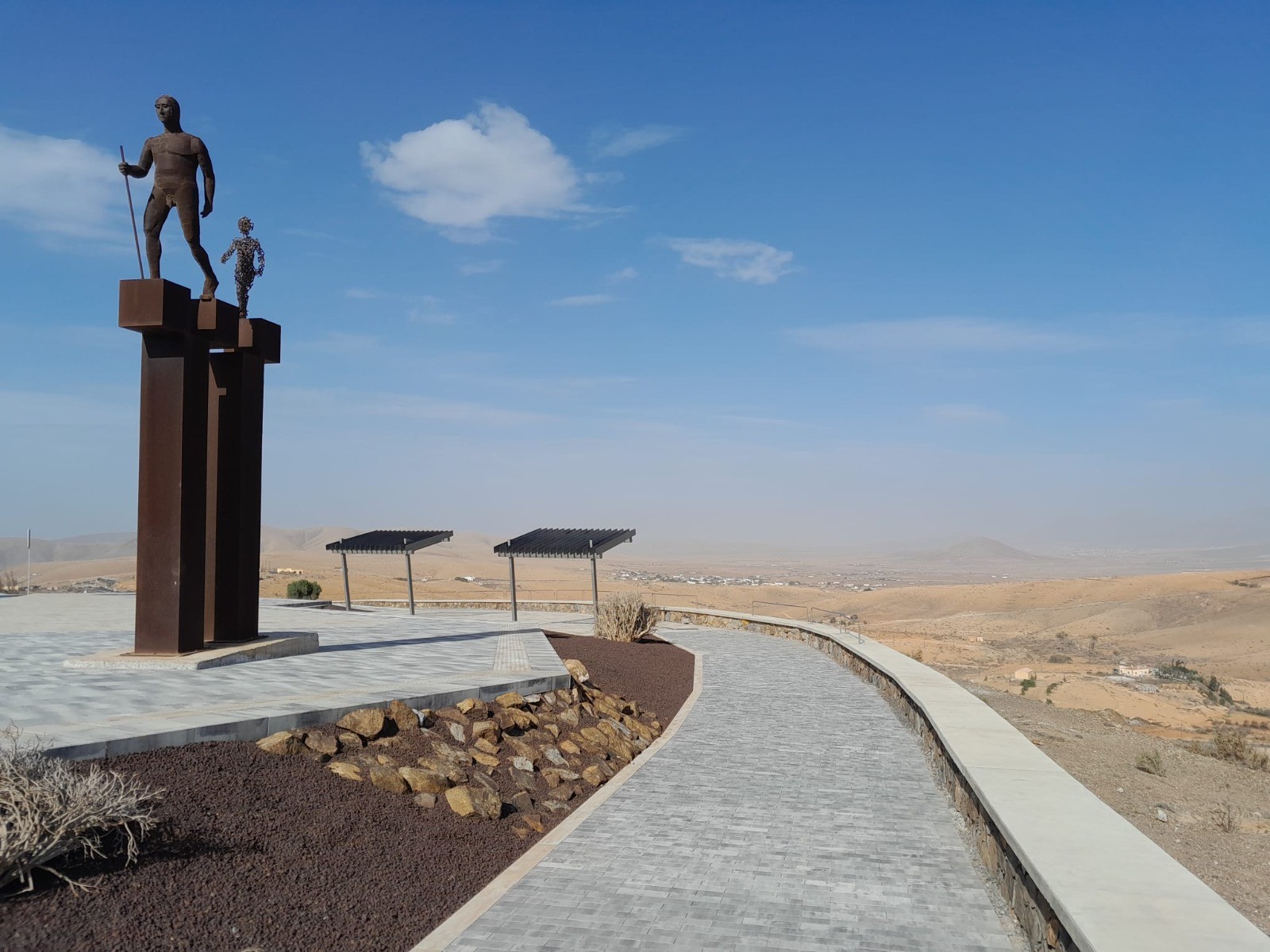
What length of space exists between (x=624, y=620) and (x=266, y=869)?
563 inches

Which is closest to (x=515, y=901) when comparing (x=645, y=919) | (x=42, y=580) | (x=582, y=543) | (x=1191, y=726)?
(x=645, y=919)

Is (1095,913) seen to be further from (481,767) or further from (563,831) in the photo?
(481,767)

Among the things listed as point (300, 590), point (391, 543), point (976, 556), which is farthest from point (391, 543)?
point (976, 556)

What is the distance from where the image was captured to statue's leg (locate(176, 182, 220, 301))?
12398 millimetres

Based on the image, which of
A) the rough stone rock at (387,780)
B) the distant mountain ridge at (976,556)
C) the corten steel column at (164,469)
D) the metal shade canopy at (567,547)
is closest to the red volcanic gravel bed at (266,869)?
the rough stone rock at (387,780)

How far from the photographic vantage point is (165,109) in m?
12.4

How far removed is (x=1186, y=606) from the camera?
4103 centimetres

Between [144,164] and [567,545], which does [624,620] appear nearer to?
[567,545]

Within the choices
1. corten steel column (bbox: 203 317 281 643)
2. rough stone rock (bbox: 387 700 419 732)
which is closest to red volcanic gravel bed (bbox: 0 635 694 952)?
rough stone rock (bbox: 387 700 419 732)

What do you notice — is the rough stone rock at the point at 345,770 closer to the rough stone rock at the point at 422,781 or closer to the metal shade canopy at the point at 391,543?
the rough stone rock at the point at 422,781

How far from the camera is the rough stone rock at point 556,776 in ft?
29.2

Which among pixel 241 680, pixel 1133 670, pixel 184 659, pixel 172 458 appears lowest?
pixel 1133 670

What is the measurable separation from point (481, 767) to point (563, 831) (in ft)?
5.73

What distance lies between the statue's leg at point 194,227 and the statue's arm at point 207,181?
14 centimetres
